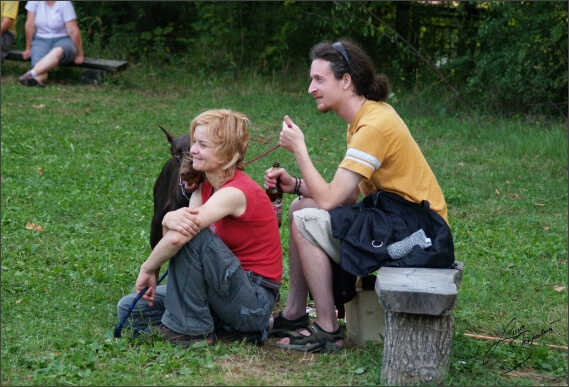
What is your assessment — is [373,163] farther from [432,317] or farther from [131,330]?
[131,330]

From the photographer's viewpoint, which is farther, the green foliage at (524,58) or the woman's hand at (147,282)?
the green foliage at (524,58)

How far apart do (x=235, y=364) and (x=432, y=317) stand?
38.1 inches

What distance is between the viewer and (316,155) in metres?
9.16

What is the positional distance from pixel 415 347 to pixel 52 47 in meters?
10.1

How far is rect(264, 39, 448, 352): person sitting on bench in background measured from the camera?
405cm

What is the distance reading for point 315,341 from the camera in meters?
4.21

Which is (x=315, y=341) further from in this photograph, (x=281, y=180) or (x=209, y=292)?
(x=281, y=180)

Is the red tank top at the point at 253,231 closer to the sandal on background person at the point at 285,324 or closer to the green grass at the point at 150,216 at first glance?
the sandal on background person at the point at 285,324

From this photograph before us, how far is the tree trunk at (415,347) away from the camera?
11.9ft

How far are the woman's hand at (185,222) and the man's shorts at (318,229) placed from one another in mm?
542

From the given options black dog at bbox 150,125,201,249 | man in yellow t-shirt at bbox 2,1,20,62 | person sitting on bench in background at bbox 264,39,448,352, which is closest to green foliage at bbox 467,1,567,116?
black dog at bbox 150,125,201,249

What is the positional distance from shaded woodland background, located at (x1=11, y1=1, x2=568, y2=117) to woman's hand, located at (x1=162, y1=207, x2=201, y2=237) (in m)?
7.70

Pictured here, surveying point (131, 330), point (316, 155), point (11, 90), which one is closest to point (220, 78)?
point (11, 90)

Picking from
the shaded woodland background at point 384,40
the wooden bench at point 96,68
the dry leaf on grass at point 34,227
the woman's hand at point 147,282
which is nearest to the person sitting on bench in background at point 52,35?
the wooden bench at point 96,68
